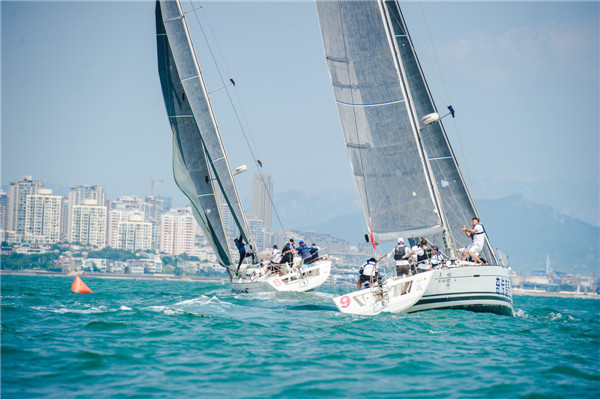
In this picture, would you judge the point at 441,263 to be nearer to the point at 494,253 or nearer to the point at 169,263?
the point at 494,253

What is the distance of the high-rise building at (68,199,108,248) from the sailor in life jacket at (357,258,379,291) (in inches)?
7034

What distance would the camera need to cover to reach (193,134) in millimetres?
27250

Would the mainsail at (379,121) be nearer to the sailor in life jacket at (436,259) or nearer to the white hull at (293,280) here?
the sailor in life jacket at (436,259)

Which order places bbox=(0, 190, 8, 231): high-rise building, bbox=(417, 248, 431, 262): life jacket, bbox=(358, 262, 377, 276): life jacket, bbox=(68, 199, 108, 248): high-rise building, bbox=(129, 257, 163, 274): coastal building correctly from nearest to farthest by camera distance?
bbox=(358, 262, 377, 276): life jacket, bbox=(417, 248, 431, 262): life jacket, bbox=(129, 257, 163, 274): coastal building, bbox=(0, 190, 8, 231): high-rise building, bbox=(68, 199, 108, 248): high-rise building

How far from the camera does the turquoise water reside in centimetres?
892

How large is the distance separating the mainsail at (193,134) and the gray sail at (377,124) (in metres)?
9.88

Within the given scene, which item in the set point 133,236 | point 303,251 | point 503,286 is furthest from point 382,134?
point 133,236

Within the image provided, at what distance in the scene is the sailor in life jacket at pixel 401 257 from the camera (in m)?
16.1

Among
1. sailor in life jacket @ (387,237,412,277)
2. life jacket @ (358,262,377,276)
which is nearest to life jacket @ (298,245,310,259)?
sailor in life jacket @ (387,237,412,277)

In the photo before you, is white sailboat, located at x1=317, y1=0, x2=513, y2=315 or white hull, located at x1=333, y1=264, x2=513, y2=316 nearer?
white hull, located at x1=333, y1=264, x2=513, y2=316

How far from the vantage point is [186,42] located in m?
26.3

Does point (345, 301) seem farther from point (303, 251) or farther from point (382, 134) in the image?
point (303, 251)

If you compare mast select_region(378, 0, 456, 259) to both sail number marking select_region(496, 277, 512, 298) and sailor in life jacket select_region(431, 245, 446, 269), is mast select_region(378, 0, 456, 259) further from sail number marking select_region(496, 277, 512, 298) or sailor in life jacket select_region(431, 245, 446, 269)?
sail number marking select_region(496, 277, 512, 298)

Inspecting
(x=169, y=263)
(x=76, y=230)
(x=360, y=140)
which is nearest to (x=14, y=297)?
(x=360, y=140)
